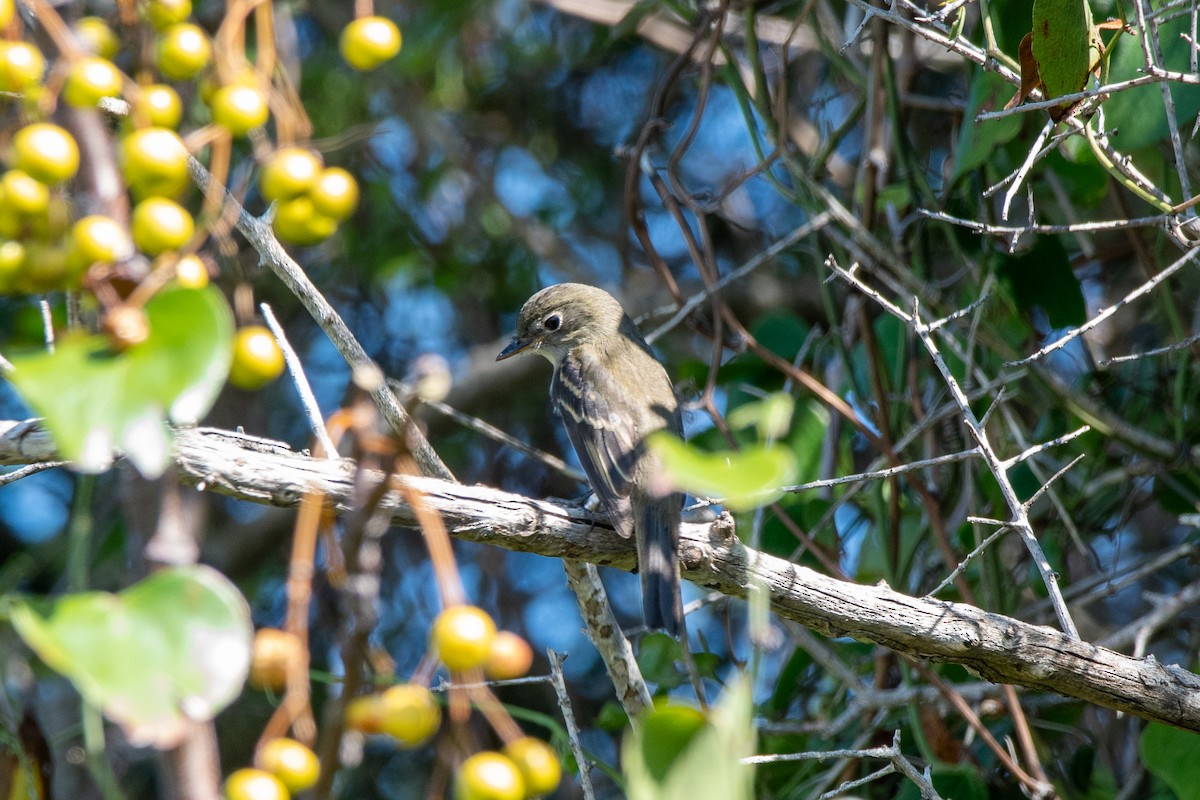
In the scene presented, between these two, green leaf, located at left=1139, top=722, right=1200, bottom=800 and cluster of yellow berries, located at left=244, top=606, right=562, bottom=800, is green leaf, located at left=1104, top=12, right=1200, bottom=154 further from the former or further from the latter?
cluster of yellow berries, located at left=244, top=606, right=562, bottom=800

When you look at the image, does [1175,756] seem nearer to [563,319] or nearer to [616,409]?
[616,409]

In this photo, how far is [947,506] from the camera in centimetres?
424

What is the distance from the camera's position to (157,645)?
114 cm

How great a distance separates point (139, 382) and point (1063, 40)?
7.69ft

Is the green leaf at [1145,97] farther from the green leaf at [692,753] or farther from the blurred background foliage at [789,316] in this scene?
the green leaf at [692,753]

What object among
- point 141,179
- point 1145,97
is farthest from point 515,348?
point 141,179

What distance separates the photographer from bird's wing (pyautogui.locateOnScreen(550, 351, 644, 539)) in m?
3.78

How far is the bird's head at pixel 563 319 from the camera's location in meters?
4.96

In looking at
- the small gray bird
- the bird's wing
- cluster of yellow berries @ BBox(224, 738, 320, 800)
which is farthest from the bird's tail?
cluster of yellow berries @ BBox(224, 738, 320, 800)

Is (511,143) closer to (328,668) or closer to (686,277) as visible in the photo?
(686,277)

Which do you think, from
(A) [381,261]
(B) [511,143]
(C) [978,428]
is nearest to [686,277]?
(B) [511,143]

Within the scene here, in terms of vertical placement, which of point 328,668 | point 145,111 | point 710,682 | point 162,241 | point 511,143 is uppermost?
point 145,111

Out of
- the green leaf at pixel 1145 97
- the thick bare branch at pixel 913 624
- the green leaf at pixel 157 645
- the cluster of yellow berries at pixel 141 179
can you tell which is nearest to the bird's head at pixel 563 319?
the thick bare branch at pixel 913 624

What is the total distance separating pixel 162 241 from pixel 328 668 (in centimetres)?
474
